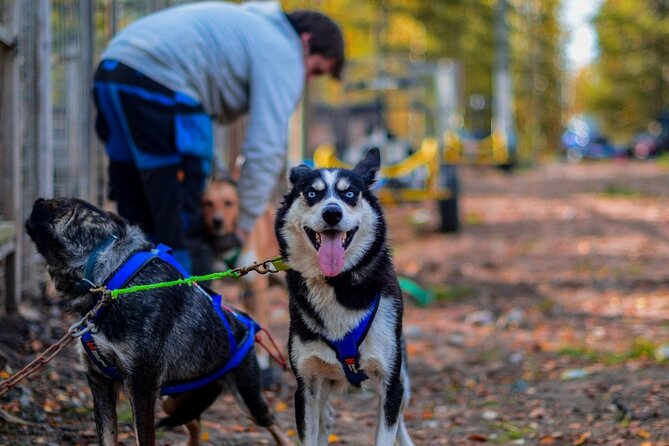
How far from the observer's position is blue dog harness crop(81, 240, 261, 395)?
138 inches

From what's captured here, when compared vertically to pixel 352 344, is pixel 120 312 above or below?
above

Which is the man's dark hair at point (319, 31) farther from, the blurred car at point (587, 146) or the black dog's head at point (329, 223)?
the blurred car at point (587, 146)

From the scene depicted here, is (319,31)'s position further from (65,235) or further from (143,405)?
(143,405)

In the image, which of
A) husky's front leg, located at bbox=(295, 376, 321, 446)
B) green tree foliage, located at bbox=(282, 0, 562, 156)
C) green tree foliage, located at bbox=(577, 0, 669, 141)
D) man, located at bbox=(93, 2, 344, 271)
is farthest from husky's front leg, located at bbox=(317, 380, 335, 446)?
green tree foliage, located at bbox=(577, 0, 669, 141)

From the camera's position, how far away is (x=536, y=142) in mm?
44844

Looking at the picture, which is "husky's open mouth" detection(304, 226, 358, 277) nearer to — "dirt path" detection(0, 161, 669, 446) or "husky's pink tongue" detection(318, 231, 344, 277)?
"husky's pink tongue" detection(318, 231, 344, 277)

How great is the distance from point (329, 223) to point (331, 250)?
127 millimetres

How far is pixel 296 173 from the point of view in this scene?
394 cm

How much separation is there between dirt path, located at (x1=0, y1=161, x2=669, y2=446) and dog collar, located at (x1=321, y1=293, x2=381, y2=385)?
3.89ft

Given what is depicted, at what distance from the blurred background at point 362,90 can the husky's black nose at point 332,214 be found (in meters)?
2.56

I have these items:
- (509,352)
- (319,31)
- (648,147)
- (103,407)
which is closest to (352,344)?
(103,407)

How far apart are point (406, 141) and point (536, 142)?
31441 mm

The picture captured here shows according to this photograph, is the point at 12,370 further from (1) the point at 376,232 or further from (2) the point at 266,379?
(1) the point at 376,232

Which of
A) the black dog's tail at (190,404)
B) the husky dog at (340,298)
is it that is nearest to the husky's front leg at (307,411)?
the husky dog at (340,298)
